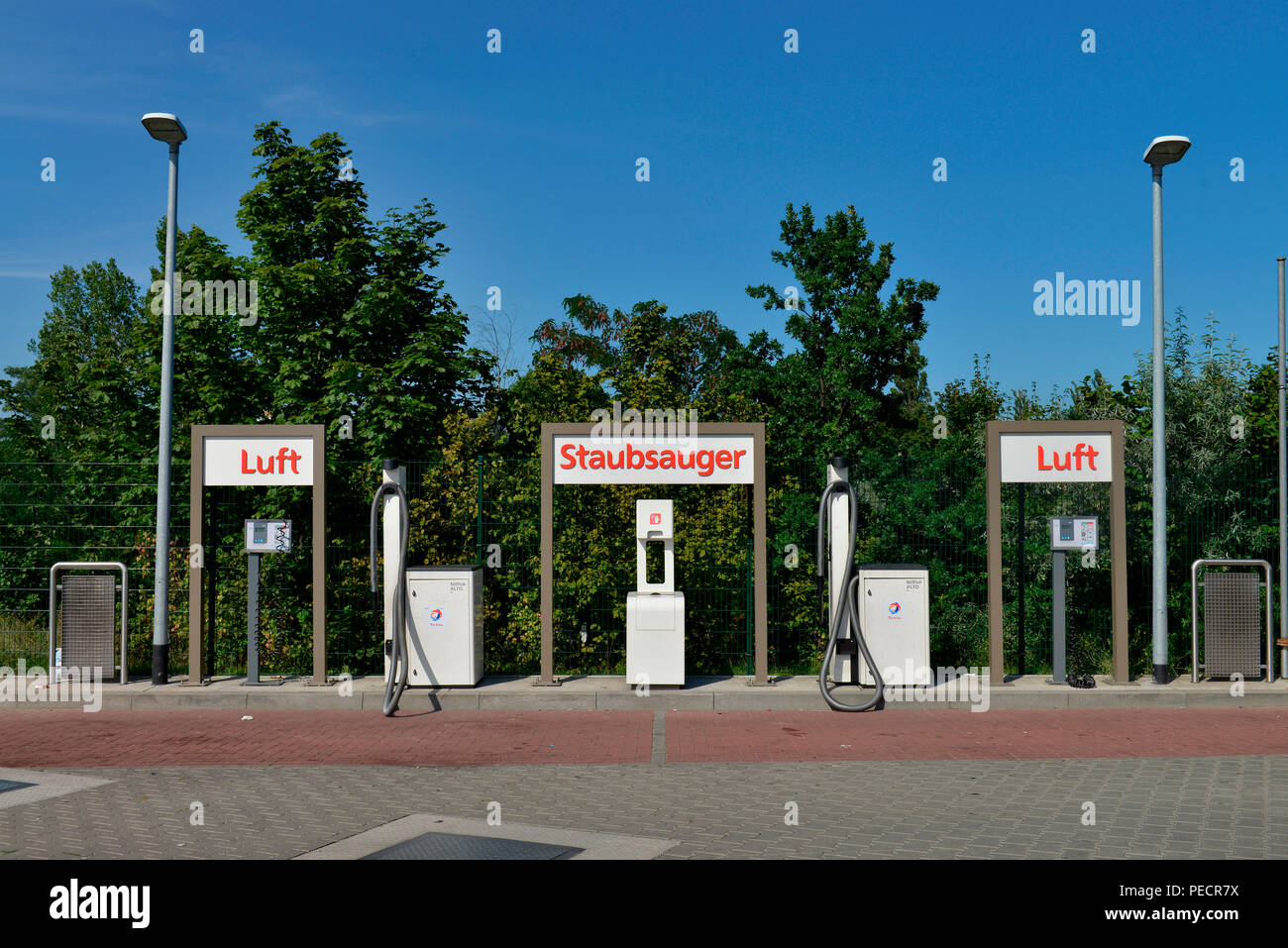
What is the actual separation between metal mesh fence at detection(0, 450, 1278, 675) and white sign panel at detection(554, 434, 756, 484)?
1175mm

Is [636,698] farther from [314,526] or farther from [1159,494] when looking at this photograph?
[1159,494]

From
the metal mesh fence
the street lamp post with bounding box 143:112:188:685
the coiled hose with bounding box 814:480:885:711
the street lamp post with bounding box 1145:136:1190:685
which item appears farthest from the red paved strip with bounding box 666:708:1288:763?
the street lamp post with bounding box 143:112:188:685

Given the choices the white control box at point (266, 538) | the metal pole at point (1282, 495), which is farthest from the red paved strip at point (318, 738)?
the metal pole at point (1282, 495)

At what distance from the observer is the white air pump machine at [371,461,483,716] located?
11117 millimetres

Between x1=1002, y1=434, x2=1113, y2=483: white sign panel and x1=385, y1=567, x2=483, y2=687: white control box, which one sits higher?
x1=1002, y1=434, x2=1113, y2=483: white sign panel

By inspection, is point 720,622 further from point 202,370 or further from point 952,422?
point 952,422

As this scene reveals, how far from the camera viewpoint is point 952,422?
1093 inches

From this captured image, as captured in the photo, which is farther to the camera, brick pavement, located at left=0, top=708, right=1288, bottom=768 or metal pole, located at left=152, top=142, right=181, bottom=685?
metal pole, located at left=152, top=142, right=181, bottom=685

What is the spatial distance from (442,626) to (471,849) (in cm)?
553

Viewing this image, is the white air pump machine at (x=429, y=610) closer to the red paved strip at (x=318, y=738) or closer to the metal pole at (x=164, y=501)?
the red paved strip at (x=318, y=738)

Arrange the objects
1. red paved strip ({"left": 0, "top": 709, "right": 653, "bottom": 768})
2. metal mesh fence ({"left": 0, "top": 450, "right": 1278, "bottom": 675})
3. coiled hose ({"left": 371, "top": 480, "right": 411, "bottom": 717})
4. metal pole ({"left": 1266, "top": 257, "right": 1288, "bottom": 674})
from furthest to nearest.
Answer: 1. metal mesh fence ({"left": 0, "top": 450, "right": 1278, "bottom": 675})
2. metal pole ({"left": 1266, "top": 257, "right": 1288, "bottom": 674})
3. coiled hose ({"left": 371, "top": 480, "right": 411, "bottom": 717})
4. red paved strip ({"left": 0, "top": 709, "right": 653, "bottom": 768})

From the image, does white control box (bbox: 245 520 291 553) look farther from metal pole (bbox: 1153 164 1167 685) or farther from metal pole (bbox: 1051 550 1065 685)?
metal pole (bbox: 1153 164 1167 685)

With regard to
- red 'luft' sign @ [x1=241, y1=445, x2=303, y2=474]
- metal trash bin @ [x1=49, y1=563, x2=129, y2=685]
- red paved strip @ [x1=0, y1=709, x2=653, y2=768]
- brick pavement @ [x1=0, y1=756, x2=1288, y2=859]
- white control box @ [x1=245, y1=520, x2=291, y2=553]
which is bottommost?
red paved strip @ [x1=0, y1=709, x2=653, y2=768]
